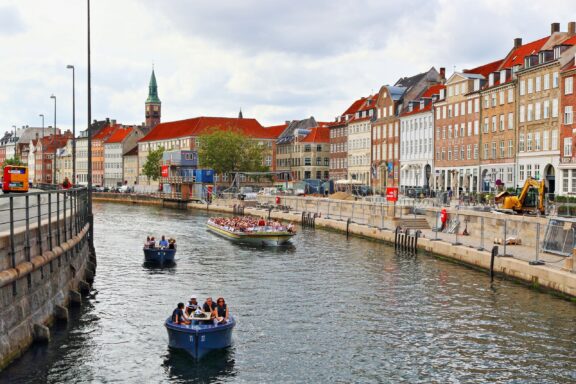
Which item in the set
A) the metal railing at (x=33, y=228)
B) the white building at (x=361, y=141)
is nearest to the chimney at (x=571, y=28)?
the white building at (x=361, y=141)

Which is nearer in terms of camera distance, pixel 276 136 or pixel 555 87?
pixel 555 87

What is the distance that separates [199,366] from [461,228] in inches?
1368

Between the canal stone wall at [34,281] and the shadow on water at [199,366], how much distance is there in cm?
378

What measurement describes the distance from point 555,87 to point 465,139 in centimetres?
2183

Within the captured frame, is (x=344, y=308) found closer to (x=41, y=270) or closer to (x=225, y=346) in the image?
(x=225, y=346)

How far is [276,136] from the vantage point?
169500 millimetres

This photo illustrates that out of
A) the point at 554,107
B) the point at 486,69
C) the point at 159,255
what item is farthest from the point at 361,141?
the point at 159,255

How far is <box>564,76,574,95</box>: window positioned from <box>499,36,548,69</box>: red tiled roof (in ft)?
36.6

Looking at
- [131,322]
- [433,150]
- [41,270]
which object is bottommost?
[131,322]

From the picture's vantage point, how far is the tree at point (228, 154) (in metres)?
133

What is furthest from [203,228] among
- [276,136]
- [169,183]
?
[276,136]

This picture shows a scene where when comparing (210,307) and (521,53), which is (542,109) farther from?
(210,307)

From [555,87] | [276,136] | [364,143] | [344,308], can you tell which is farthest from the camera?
[276,136]

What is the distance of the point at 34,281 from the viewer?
2164 cm
